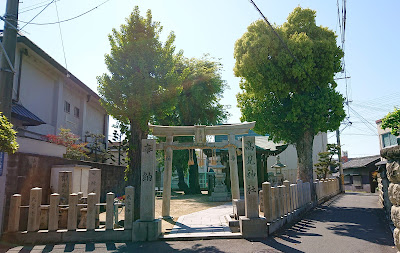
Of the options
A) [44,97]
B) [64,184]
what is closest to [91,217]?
[64,184]

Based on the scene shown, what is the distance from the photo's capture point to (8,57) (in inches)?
300

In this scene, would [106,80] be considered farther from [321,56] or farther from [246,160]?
[321,56]

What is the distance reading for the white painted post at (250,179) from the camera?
8277 millimetres

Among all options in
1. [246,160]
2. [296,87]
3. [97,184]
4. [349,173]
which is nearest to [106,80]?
[97,184]

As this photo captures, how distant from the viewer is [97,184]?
1105 centimetres

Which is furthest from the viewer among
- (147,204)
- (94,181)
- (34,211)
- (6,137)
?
(94,181)

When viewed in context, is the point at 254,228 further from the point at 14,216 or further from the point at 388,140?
the point at 388,140

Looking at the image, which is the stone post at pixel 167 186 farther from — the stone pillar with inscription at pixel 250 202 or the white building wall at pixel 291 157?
the white building wall at pixel 291 157

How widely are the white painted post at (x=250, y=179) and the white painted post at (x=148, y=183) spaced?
8.99 ft

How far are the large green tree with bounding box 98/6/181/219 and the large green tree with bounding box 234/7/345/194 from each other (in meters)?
6.43

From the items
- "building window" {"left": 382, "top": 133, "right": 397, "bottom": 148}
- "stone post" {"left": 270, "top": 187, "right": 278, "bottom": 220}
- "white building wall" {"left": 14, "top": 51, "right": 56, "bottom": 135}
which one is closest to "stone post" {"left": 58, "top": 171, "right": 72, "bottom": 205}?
"stone post" {"left": 270, "top": 187, "right": 278, "bottom": 220}

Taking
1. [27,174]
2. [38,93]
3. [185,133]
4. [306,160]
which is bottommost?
[27,174]

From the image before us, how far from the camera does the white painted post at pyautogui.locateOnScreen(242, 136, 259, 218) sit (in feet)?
27.2

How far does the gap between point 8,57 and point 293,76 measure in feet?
42.3
